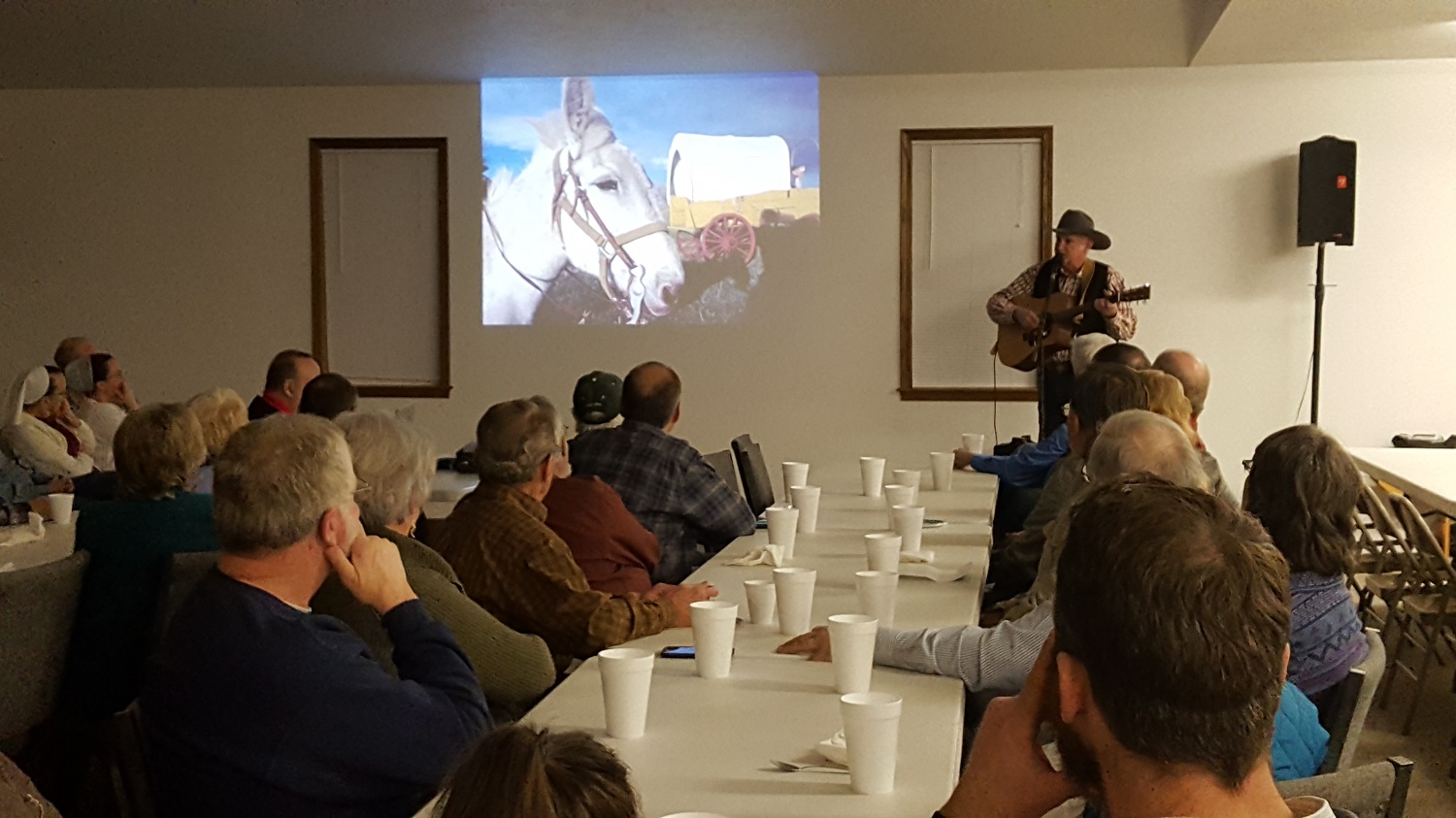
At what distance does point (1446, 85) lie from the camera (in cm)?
810

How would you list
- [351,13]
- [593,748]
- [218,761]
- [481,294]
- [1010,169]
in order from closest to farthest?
[593,748] < [218,761] < [351,13] < [1010,169] < [481,294]

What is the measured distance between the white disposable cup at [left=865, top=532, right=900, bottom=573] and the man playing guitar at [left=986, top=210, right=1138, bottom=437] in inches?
160

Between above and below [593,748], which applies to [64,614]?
below

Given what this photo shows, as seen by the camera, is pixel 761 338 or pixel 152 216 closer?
pixel 761 338

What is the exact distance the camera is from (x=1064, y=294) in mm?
Result: 7645

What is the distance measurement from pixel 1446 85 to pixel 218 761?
8.17 m

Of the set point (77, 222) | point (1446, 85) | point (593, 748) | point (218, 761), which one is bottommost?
point (218, 761)

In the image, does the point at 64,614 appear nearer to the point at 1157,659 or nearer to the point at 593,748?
the point at 593,748

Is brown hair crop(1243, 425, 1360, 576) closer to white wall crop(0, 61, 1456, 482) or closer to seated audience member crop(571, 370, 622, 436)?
seated audience member crop(571, 370, 622, 436)

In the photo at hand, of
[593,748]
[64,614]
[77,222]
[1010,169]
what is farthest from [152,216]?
[593,748]

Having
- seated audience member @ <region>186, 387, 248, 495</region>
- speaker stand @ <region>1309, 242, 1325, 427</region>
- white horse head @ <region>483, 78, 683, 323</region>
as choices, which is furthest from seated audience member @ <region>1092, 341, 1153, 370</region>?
white horse head @ <region>483, 78, 683, 323</region>

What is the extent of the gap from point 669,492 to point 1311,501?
1978mm

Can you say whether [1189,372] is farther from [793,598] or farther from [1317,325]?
[1317,325]

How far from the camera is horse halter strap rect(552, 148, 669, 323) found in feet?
29.3
